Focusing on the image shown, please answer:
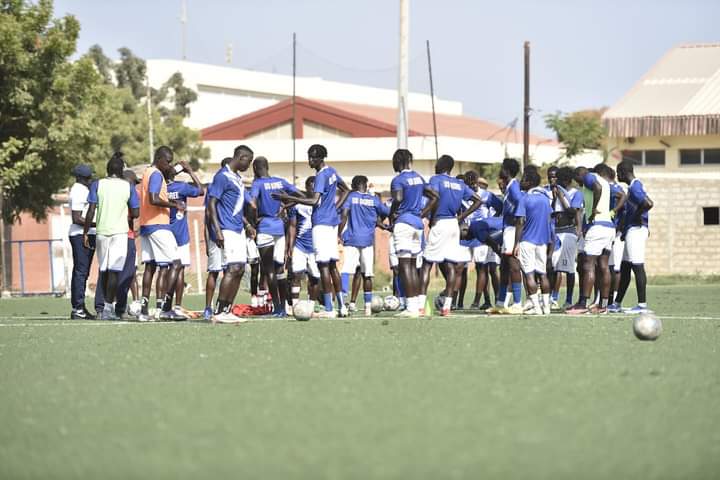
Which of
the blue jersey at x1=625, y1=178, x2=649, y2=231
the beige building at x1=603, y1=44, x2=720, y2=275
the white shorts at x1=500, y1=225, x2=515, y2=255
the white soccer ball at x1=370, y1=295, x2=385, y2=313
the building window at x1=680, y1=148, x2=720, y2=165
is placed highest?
the beige building at x1=603, y1=44, x2=720, y2=275

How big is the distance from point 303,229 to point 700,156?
34.2 metres

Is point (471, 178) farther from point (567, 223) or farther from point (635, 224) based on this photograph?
point (635, 224)

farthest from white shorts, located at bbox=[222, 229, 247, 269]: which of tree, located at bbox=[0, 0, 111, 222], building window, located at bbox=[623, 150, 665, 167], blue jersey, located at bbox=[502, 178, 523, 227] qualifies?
building window, located at bbox=[623, 150, 665, 167]

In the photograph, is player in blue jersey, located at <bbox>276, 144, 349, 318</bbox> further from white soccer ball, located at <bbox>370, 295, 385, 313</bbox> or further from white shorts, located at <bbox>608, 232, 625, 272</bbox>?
white shorts, located at <bbox>608, 232, 625, 272</bbox>

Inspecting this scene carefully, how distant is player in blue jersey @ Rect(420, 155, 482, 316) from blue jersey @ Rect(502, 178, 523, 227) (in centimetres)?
71

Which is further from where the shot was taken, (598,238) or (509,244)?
(598,238)

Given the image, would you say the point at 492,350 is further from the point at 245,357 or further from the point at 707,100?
the point at 707,100

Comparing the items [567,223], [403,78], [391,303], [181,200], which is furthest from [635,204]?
[403,78]

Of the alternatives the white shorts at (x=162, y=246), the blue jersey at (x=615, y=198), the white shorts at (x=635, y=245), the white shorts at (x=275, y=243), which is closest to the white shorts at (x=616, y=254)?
the blue jersey at (x=615, y=198)

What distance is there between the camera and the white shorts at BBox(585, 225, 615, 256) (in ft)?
54.6

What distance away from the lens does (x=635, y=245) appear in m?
16.2

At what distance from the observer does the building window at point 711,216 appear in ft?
123

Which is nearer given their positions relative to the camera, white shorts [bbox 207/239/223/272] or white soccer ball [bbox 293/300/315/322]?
white soccer ball [bbox 293/300/315/322]

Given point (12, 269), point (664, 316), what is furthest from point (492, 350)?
point (12, 269)
